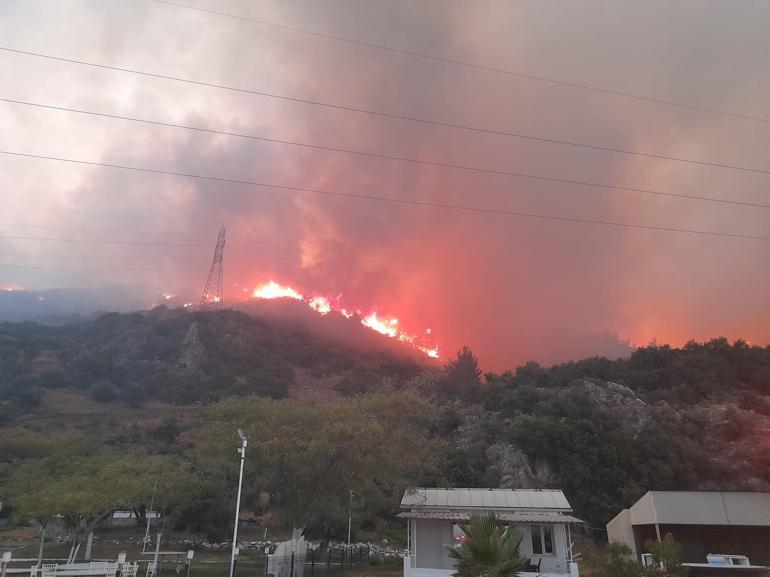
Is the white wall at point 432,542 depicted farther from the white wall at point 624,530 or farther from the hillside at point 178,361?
the hillside at point 178,361

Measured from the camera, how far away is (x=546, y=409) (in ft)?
238

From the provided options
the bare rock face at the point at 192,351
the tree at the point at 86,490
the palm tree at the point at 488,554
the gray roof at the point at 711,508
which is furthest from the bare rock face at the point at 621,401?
the bare rock face at the point at 192,351

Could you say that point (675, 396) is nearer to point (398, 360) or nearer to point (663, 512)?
point (663, 512)

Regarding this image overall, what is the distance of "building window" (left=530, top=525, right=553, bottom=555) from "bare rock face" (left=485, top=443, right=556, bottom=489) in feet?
104

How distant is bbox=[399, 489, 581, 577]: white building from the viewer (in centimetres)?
2870

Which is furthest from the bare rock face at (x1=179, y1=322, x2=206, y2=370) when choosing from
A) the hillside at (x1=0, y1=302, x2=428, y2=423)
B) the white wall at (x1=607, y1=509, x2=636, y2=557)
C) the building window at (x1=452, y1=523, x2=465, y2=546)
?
the building window at (x1=452, y1=523, x2=465, y2=546)

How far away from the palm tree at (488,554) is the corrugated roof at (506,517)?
51.5 feet

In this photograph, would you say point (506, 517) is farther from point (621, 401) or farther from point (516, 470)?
point (621, 401)

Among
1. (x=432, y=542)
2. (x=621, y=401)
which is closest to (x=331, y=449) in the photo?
(x=432, y=542)

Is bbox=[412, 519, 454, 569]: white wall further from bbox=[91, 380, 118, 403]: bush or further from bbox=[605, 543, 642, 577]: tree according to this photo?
bbox=[91, 380, 118, 403]: bush

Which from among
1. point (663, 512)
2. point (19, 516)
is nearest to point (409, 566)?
point (663, 512)

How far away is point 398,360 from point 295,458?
468ft

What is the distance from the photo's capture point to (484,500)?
3181 cm

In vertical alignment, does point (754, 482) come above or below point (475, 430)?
below
